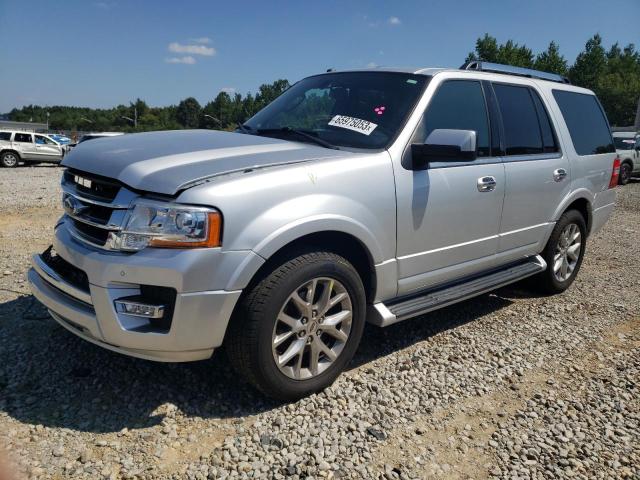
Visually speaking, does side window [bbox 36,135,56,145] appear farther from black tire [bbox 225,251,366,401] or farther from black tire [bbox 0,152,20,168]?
black tire [bbox 225,251,366,401]

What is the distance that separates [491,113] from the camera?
13.1ft

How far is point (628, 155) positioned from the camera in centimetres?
1664

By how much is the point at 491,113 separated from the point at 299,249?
2157 mm

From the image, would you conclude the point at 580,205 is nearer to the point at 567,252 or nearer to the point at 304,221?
the point at 567,252

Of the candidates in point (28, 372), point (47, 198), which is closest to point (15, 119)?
point (47, 198)

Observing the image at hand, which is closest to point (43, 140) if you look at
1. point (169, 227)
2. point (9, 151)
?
point (9, 151)

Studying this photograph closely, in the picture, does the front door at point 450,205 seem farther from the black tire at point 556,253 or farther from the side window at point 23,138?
the side window at point 23,138

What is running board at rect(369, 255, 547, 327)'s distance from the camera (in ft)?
10.5

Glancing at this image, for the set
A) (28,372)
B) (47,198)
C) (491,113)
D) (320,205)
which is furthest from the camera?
(47,198)

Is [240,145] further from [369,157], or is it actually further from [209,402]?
[209,402]

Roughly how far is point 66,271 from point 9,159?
71.7 feet

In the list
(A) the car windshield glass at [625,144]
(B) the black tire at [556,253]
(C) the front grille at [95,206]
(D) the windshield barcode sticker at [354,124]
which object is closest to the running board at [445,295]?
(B) the black tire at [556,253]

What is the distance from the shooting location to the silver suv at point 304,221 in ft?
8.00

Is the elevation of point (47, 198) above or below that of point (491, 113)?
below
